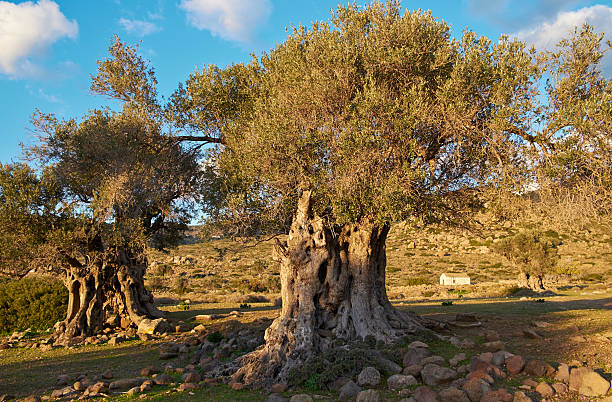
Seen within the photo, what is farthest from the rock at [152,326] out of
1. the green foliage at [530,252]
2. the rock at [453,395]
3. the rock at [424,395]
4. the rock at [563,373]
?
the green foliage at [530,252]

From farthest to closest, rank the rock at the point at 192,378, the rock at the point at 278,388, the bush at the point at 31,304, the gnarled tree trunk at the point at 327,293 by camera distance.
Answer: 1. the bush at the point at 31,304
2. the gnarled tree trunk at the point at 327,293
3. the rock at the point at 192,378
4. the rock at the point at 278,388

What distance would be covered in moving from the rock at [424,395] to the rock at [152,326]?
15340 mm

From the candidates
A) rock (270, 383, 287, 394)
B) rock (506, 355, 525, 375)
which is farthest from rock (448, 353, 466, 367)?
rock (270, 383, 287, 394)

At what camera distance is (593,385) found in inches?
355

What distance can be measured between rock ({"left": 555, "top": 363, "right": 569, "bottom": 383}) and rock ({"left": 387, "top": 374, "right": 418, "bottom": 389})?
3266 millimetres

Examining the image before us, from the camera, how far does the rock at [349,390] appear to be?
33.1ft

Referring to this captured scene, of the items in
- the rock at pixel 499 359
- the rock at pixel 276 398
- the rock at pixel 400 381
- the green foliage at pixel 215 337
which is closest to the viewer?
the rock at pixel 276 398

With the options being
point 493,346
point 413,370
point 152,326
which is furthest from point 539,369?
point 152,326

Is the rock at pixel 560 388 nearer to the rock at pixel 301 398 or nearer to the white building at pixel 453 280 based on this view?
the rock at pixel 301 398

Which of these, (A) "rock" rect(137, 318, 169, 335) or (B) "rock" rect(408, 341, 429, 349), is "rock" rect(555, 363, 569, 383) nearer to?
(B) "rock" rect(408, 341, 429, 349)

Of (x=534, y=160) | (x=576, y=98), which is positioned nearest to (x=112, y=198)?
(x=534, y=160)

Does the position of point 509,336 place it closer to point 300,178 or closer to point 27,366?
point 300,178

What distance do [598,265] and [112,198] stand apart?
62.7 m

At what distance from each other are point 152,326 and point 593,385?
1865 centimetres
